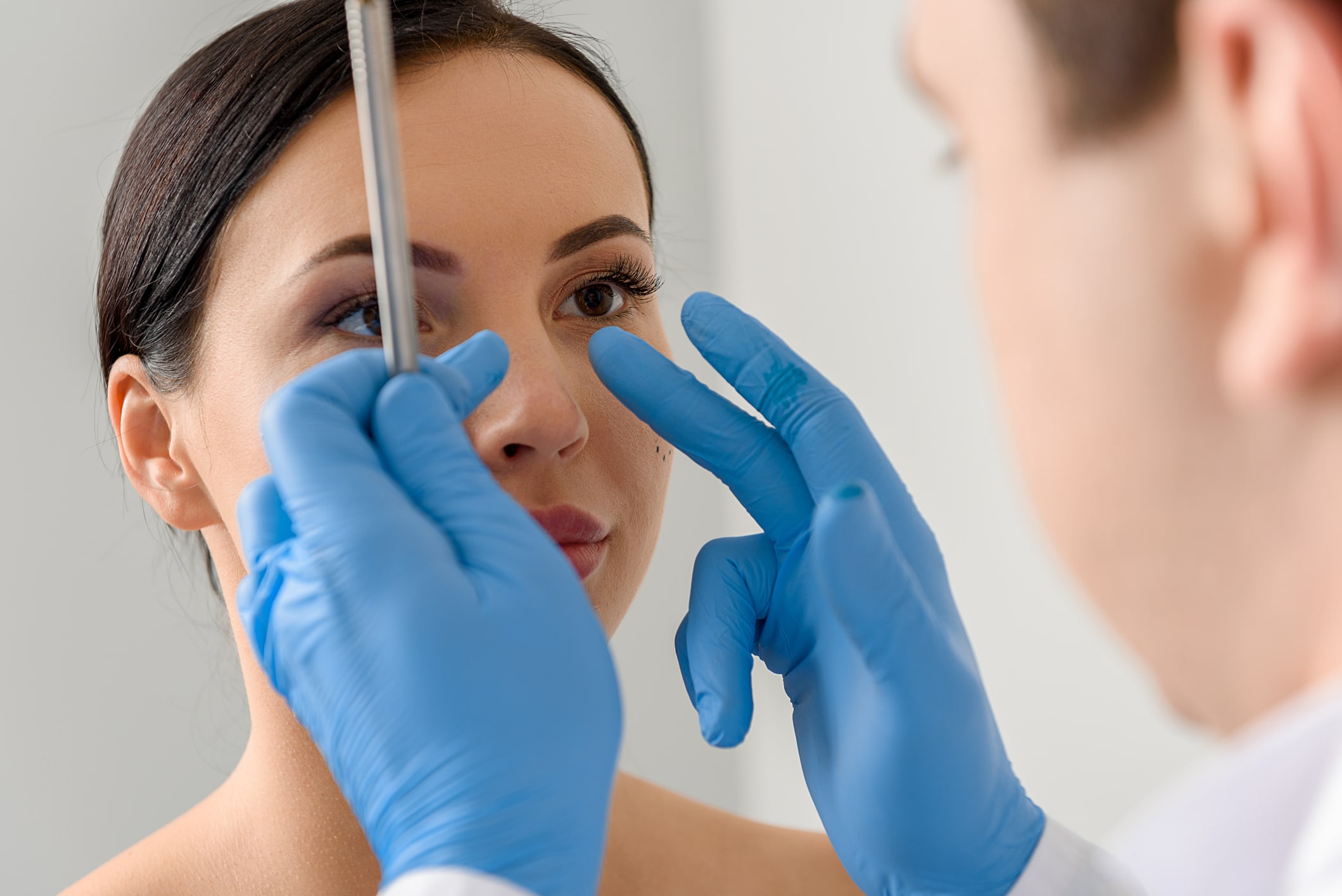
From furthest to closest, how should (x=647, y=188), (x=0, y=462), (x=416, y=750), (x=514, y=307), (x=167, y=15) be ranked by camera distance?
1. (x=167, y=15)
2. (x=0, y=462)
3. (x=647, y=188)
4. (x=514, y=307)
5. (x=416, y=750)

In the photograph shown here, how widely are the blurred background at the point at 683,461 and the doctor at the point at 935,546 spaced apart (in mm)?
697

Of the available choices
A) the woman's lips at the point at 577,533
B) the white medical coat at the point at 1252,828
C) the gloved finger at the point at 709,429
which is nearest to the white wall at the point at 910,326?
the gloved finger at the point at 709,429

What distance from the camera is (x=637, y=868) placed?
4.30 ft

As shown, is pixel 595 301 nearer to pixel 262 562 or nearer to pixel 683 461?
pixel 262 562

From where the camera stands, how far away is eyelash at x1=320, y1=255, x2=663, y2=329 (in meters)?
1.00

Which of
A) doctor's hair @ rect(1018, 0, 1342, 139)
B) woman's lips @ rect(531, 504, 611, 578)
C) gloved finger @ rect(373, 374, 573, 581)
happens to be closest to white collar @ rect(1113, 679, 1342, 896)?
doctor's hair @ rect(1018, 0, 1342, 139)

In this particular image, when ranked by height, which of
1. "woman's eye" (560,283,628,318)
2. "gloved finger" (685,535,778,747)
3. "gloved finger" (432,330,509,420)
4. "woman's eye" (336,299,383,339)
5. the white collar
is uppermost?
"gloved finger" (432,330,509,420)

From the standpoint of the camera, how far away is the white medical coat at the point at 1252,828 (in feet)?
1.77

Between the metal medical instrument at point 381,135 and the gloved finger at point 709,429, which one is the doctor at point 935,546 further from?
the metal medical instrument at point 381,135

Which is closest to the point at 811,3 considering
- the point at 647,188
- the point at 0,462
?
the point at 647,188

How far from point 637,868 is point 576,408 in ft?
1.99

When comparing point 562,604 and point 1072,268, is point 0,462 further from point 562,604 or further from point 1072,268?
point 1072,268

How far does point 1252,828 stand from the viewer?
24.8 inches

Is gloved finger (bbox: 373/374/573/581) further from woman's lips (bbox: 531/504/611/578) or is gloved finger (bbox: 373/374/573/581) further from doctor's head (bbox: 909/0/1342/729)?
doctor's head (bbox: 909/0/1342/729)
